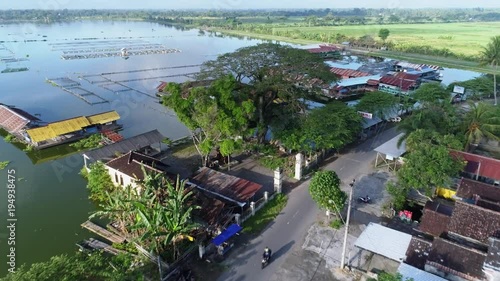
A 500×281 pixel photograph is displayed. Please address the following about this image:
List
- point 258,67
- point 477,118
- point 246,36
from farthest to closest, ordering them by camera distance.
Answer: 1. point 246,36
2. point 258,67
3. point 477,118

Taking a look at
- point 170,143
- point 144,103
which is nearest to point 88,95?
point 144,103

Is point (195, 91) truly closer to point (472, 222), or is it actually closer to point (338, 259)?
point (338, 259)

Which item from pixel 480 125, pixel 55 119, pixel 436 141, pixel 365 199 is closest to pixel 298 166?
pixel 365 199

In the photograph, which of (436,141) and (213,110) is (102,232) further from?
(436,141)

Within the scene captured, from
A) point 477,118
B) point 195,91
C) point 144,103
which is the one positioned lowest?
point 144,103

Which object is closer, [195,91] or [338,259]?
[338,259]

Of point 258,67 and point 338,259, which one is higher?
point 258,67

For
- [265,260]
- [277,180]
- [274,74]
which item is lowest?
[265,260]

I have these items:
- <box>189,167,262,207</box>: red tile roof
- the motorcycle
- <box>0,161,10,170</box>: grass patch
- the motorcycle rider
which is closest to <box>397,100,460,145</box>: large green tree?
<box>189,167,262,207</box>: red tile roof
